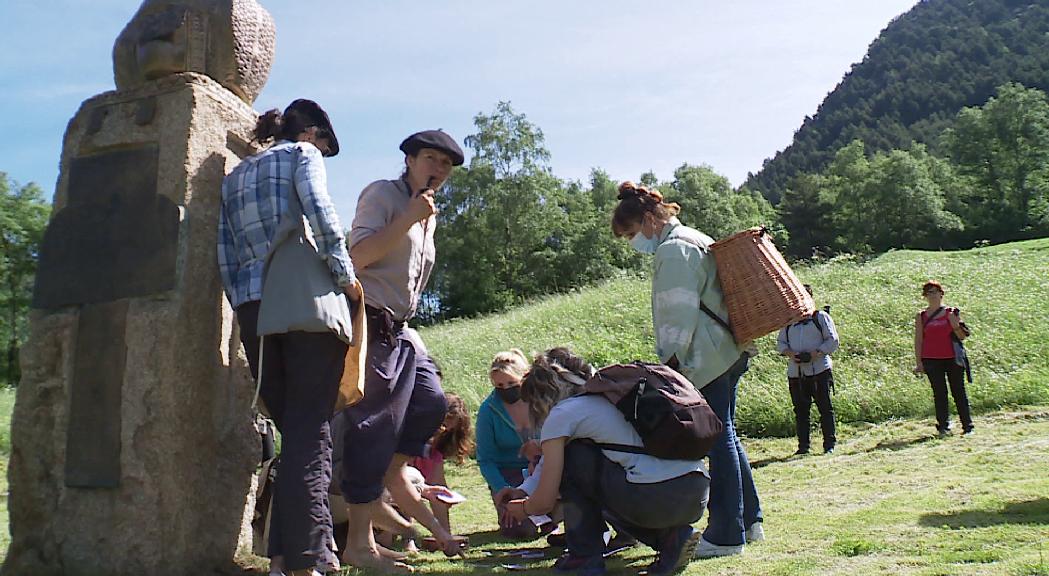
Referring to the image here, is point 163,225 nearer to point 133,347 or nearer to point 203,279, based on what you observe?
point 203,279

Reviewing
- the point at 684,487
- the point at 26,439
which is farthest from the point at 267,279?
the point at 684,487

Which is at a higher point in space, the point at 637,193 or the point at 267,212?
the point at 637,193

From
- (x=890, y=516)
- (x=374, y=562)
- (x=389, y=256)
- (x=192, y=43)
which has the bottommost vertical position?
(x=890, y=516)

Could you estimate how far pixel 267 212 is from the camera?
3.57 meters

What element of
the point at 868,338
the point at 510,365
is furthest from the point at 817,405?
the point at 510,365

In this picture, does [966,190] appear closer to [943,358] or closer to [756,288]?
[943,358]

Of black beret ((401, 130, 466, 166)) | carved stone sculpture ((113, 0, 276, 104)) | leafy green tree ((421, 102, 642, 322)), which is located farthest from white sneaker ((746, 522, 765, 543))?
leafy green tree ((421, 102, 642, 322))

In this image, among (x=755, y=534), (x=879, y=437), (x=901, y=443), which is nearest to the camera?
(x=755, y=534)

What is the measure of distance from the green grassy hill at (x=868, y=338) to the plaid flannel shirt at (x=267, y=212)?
9.24m

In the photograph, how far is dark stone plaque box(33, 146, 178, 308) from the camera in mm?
3902

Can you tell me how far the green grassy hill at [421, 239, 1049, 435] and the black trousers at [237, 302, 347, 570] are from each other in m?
9.16

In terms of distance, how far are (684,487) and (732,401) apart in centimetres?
99

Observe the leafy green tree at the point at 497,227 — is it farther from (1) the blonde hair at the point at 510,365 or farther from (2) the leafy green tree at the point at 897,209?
(1) the blonde hair at the point at 510,365

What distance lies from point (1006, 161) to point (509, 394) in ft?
199
